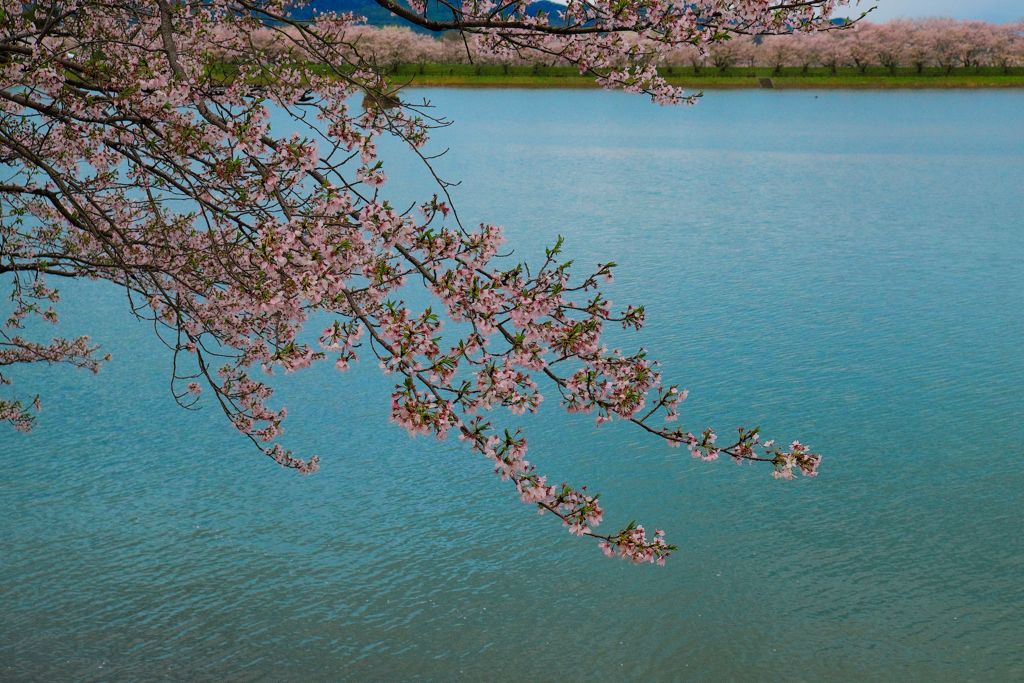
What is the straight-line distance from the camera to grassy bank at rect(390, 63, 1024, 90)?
224ft

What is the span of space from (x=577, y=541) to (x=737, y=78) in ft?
231

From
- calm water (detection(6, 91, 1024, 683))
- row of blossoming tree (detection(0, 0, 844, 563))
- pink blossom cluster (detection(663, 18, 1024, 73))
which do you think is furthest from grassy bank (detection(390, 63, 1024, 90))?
row of blossoming tree (detection(0, 0, 844, 563))

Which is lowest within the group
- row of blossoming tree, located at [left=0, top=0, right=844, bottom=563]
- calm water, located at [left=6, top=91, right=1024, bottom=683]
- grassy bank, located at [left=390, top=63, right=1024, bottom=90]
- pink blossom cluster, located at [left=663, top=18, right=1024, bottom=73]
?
calm water, located at [left=6, top=91, right=1024, bottom=683]

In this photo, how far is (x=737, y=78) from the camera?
→ 2854 inches

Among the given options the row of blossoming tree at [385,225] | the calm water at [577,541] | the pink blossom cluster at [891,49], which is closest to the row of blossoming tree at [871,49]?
the pink blossom cluster at [891,49]

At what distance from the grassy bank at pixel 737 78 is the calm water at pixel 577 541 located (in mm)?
55237

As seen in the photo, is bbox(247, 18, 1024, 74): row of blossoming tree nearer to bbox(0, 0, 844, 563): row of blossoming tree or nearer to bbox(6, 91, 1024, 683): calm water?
bbox(6, 91, 1024, 683): calm water

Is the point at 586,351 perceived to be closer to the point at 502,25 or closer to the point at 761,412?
the point at 502,25

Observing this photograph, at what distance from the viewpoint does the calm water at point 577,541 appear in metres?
6.49

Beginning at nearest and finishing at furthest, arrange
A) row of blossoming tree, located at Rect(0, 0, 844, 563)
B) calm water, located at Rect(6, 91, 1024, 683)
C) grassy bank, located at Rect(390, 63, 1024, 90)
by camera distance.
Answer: row of blossoming tree, located at Rect(0, 0, 844, 563) → calm water, located at Rect(6, 91, 1024, 683) → grassy bank, located at Rect(390, 63, 1024, 90)

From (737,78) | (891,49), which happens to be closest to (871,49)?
(891,49)

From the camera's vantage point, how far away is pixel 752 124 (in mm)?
41250

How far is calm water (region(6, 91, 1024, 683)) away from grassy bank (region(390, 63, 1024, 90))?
55237mm

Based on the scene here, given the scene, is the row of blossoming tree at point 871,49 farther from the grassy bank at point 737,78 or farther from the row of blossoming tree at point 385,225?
the row of blossoming tree at point 385,225
